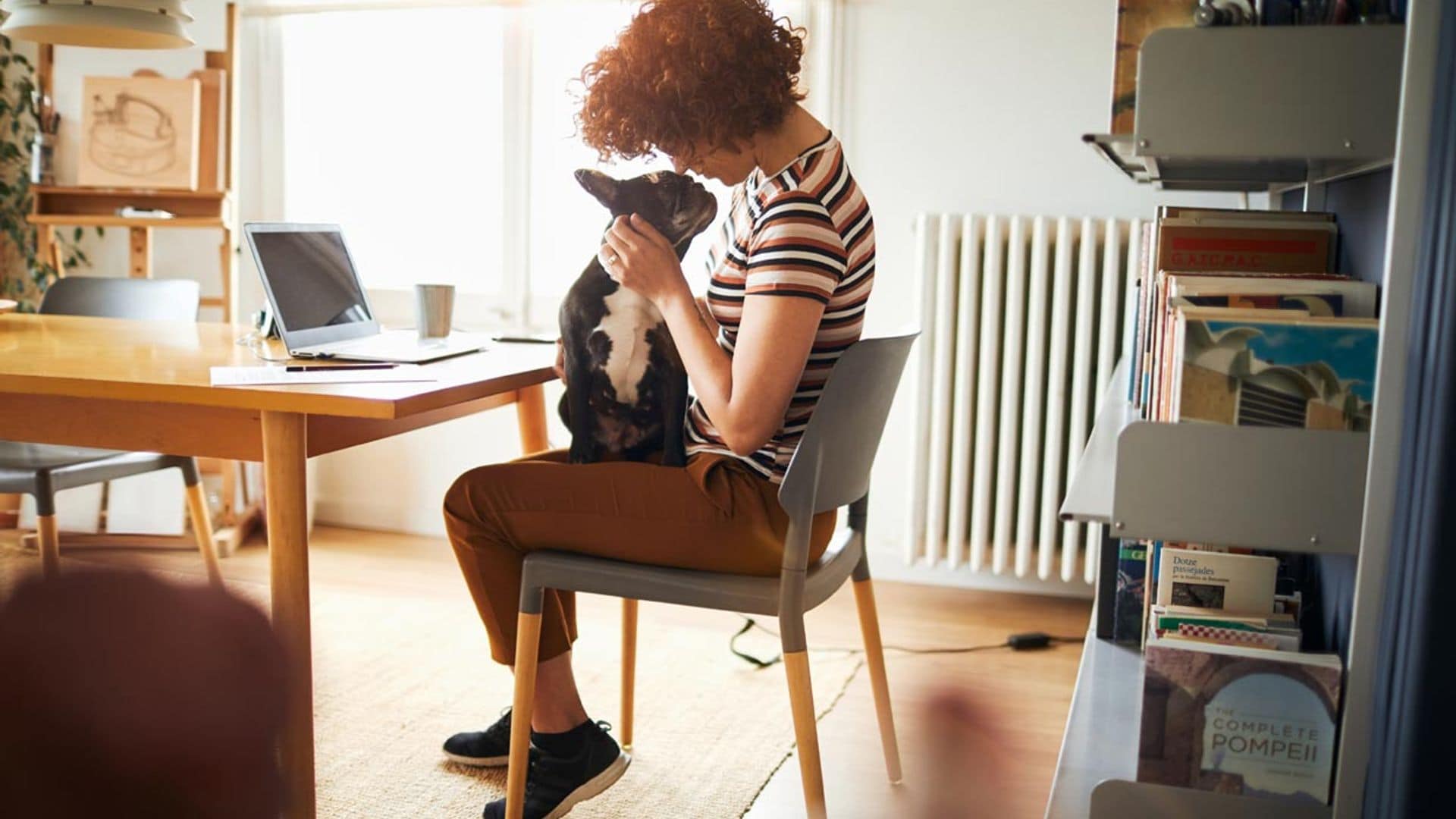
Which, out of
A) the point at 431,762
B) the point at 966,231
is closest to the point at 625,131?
the point at 431,762

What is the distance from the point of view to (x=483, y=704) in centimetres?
225

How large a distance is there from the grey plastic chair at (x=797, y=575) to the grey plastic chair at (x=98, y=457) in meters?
0.87

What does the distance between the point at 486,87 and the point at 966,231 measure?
1435 mm

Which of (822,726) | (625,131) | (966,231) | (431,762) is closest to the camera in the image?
(625,131)

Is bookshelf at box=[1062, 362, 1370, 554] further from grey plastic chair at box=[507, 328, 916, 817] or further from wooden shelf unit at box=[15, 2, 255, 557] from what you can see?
wooden shelf unit at box=[15, 2, 255, 557]

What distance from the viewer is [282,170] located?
3555 mm

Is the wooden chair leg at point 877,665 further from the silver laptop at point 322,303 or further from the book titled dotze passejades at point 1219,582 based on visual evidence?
the silver laptop at point 322,303

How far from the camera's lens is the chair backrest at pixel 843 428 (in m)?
1.47

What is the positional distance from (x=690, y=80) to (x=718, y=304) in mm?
281

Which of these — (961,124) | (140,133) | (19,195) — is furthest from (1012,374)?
(19,195)

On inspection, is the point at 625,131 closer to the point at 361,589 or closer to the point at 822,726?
the point at 822,726

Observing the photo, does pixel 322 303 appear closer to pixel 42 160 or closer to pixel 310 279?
pixel 310 279

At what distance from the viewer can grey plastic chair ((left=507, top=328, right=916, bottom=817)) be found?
1488 mm

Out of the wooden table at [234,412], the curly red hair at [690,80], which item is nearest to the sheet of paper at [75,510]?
the wooden table at [234,412]
